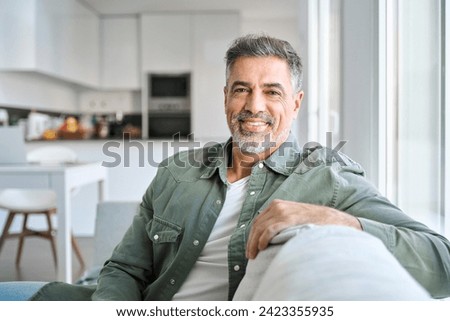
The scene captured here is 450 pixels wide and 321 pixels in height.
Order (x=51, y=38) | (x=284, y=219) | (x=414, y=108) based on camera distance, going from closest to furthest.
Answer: (x=284, y=219) < (x=414, y=108) < (x=51, y=38)

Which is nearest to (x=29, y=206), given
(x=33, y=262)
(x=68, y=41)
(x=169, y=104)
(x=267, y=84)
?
(x=33, y=262)

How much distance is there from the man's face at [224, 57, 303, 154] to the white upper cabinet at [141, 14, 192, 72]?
4743mm

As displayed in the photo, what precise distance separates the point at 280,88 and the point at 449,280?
19.2 inches

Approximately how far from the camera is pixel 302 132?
11.5 feet

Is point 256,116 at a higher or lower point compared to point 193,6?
lower

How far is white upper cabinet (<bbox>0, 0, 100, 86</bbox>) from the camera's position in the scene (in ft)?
13.7

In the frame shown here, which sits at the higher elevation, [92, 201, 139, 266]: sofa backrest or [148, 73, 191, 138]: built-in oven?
[148, 73, 191, 138]: built-in oven

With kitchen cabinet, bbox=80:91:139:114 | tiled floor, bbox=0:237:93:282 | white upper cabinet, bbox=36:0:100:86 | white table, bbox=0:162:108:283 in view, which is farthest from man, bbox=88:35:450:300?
kitchen cabinet, bbox=80:91:139:114

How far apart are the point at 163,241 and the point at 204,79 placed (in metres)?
4.80

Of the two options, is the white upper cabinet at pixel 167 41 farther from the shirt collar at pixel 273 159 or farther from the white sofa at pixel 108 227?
the shirt collar at pixel 273 159

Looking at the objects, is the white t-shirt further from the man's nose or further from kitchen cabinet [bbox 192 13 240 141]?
kitchen cabinet [bbox 192 13 240 141]

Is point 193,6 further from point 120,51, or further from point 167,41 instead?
point 120,51

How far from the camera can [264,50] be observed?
1.08 metres
